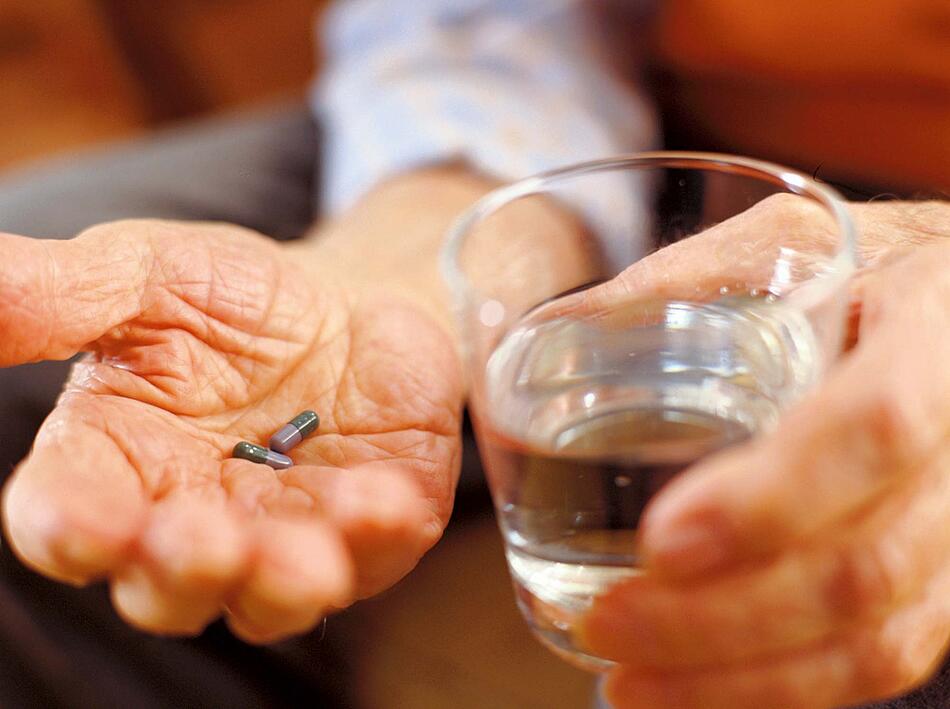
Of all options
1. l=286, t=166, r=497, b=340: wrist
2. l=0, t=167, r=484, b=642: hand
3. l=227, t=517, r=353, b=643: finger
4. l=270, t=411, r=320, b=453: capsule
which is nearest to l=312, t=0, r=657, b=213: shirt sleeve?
l=286, t=166, r=497, b=340: wrist

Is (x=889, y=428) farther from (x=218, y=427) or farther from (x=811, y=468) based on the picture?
(x=218, y=427)

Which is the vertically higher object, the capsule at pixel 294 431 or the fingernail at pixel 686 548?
the fingernail at pixel 686 548

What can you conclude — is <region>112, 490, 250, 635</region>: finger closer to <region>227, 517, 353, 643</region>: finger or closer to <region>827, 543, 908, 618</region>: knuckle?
<region>227, 517, 353, 643</region>: finger

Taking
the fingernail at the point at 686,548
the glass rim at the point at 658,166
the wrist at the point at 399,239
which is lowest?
the wrist at the point at 399,239

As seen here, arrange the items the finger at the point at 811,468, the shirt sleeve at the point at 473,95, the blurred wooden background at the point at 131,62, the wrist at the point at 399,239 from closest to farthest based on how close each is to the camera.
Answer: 1. the finger at the point at 811,468
2. the wrist at the point at 399,239
3. the shirt sleeve at the point at 473,95
4. the blurred wooden background at the point at 131,62

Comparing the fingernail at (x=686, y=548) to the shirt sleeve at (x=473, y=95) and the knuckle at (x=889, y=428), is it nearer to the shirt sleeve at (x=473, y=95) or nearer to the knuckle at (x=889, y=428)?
the knuckle at (x=889, y=428)

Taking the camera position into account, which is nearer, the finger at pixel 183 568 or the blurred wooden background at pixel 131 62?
the finger at pixel 183 568

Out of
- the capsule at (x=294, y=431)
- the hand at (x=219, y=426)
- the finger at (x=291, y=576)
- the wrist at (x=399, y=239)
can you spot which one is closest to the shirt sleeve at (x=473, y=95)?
the wrist at (x=399, y=239)

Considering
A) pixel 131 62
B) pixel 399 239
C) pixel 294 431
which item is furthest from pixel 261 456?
pixel 131 62
